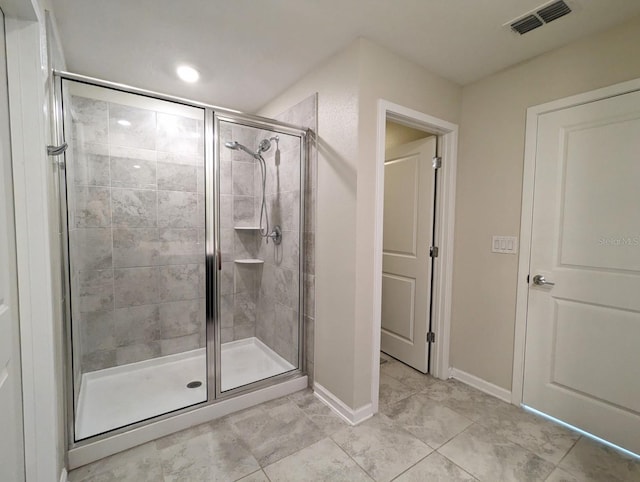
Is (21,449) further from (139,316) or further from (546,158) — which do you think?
(546,158)

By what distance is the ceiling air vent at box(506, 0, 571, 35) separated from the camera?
4.96 feet

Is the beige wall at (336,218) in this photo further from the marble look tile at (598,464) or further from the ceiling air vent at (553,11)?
the marble look tile at (598,464)

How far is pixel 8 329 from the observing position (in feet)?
3.41

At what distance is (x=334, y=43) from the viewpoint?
6.18 feet

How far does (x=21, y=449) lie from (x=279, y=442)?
1.17m

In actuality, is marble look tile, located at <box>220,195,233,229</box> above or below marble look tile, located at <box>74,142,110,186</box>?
below

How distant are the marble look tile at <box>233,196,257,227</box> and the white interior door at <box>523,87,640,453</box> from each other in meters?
2.43

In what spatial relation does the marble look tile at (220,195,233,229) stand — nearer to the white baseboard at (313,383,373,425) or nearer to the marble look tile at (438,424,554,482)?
the white baseboard at (313,383,373,425)

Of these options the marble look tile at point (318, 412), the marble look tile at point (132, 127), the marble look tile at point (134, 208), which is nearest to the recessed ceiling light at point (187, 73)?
the marble look tile at point (132, 127)

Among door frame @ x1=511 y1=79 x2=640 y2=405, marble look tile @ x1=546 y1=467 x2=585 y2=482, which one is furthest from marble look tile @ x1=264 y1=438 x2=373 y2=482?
door frame @ x1=511 y1=79 x2=640 y2=405

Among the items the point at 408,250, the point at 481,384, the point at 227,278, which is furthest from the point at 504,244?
the point at 227,278

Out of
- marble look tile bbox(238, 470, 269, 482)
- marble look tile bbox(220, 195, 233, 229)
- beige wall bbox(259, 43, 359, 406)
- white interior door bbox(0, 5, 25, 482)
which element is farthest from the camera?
marble look tile bbox(220, 195, 233, 229)

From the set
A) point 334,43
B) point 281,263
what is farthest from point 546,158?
point 281,263

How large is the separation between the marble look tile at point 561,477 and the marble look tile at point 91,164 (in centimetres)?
354
